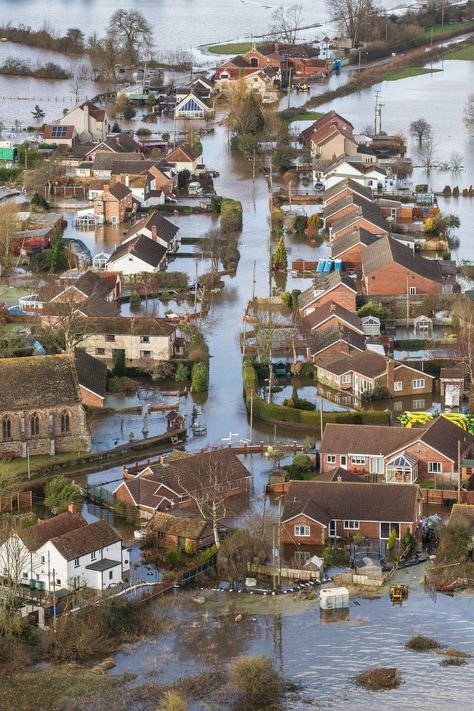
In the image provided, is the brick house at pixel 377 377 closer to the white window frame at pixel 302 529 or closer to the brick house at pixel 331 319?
the brick house at pixel 331 319

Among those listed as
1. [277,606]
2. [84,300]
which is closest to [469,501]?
[277,606]

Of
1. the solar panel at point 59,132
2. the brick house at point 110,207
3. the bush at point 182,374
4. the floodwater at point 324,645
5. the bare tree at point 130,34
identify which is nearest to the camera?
the floodwater at point 324,645

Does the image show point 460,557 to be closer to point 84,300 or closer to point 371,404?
point 371,404

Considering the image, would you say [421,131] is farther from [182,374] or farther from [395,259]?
[182,374]

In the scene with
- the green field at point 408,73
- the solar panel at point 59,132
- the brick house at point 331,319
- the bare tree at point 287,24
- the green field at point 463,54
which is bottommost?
the brick house at point 331,319

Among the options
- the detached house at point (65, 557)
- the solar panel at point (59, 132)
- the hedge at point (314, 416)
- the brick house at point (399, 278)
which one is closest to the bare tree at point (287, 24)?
the solar panel at point (59, 132)

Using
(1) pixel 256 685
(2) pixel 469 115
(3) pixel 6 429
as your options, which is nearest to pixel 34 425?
(3) pixel 6 429

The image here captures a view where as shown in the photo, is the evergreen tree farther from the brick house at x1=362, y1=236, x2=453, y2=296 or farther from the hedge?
the hedge
